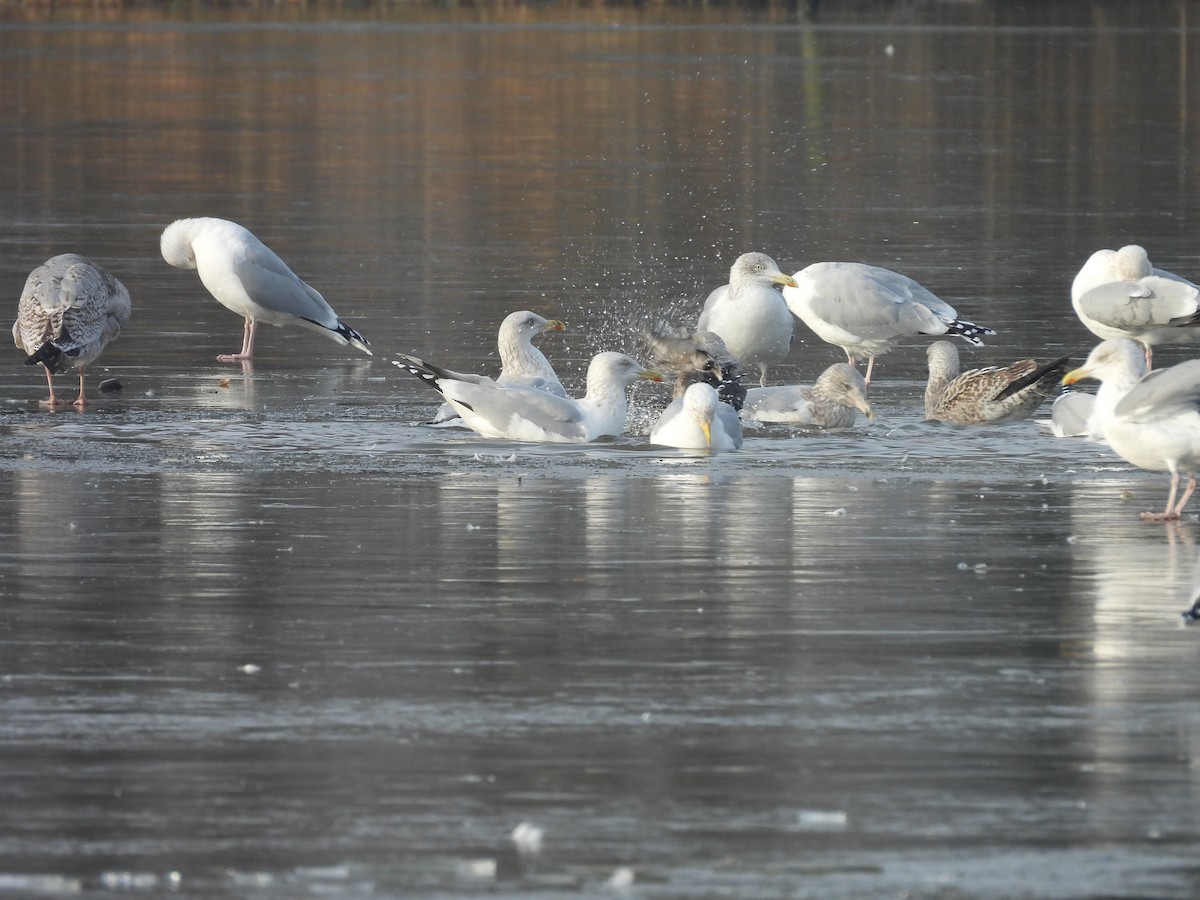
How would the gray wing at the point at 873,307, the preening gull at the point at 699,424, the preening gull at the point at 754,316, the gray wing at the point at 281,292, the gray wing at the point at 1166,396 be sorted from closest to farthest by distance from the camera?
1. the gray wing at the point at 1166,396
2. the preening gull at the point at 699,424
3. the preening gull at the point at 754,316
4. the gray wing at the point at 873,307
5. the gray wing at the point at 281,292

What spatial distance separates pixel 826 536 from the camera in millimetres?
9586

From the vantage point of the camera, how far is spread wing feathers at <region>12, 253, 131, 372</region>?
1361cm

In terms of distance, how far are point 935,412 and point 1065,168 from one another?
17.7 meters

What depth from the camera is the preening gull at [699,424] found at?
37.8 ft

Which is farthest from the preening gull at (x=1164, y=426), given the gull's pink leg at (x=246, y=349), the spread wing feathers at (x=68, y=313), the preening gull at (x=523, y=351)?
the gull's pink leg at (x=246, y=349)

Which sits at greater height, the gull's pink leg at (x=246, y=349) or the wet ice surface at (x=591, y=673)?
the gull's pink leg at (x=246, y=349)

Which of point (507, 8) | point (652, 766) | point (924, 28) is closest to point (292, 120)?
point (652, 766)

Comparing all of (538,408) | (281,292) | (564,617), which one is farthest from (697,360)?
(564,617)

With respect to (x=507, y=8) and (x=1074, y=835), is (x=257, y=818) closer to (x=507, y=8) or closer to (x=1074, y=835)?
(x=1074, y=835)

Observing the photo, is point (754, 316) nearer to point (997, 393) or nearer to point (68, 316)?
point (997, 393)

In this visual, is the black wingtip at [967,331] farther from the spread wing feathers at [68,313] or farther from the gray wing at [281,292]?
the spread wing feathers at [68,313]

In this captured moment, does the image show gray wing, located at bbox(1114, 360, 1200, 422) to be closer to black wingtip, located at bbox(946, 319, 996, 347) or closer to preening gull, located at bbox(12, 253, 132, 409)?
black wingtip, located at bbox(946, 319, 996, 347)

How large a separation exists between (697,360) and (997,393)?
164 centimetres

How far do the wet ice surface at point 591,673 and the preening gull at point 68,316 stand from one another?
1.80m
